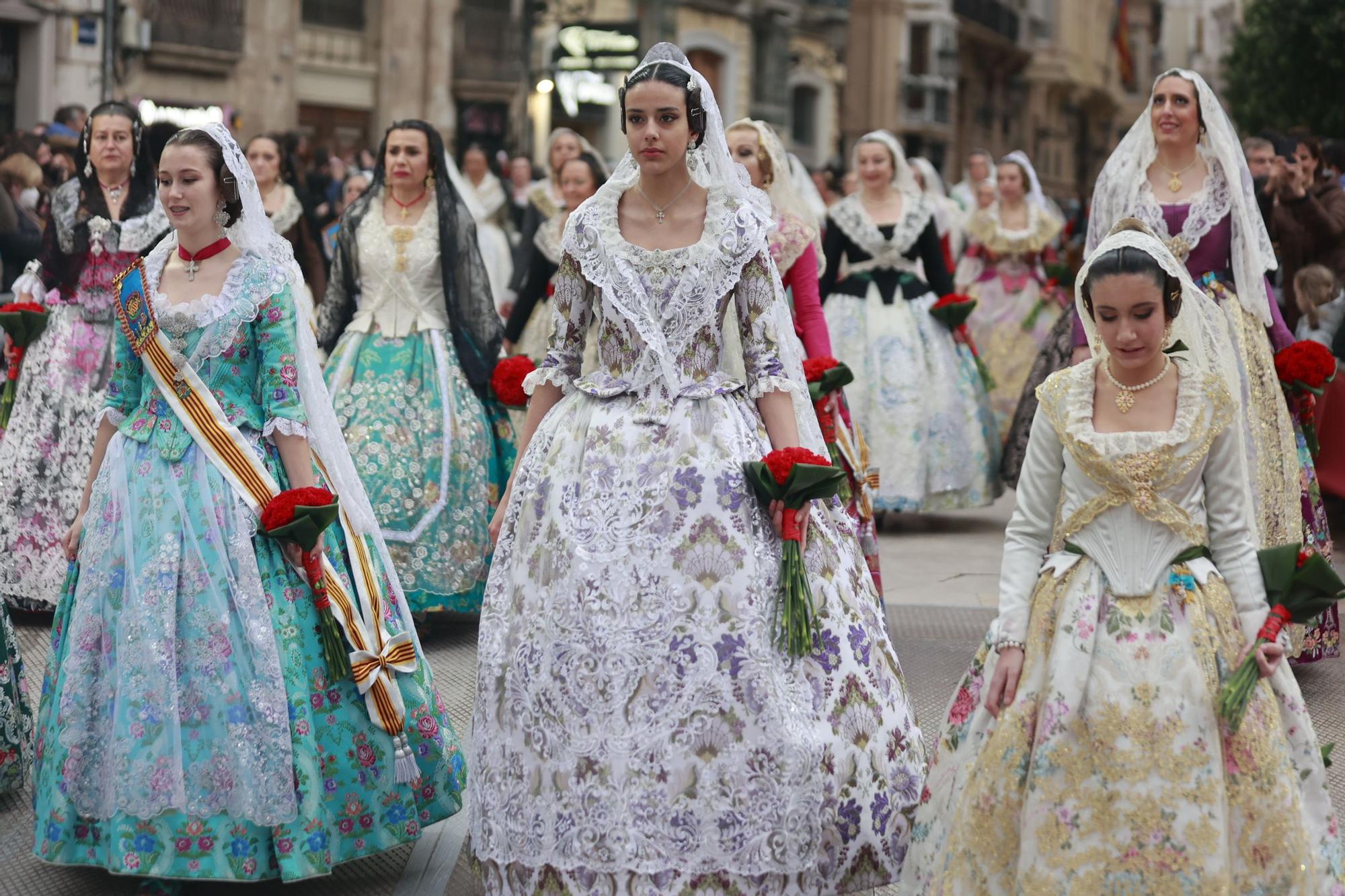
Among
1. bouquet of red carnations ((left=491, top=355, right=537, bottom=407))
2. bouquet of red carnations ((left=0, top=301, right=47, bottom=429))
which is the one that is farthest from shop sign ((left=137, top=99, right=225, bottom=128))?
bouquet of red carnations ((left=491, top=355, right=537, bottom=407))

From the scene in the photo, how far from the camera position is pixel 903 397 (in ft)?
31.6

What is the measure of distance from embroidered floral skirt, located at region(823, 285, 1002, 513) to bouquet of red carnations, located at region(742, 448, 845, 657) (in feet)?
18.4

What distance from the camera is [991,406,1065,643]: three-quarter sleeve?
3.79m

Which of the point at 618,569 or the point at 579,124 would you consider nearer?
the point at 618,569

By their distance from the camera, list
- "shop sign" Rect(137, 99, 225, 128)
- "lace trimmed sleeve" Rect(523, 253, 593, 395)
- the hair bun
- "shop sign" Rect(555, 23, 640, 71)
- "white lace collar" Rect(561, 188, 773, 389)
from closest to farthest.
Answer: the hair bun → "white lace collar" Rect(561, 188, 773, 389) → "lace trimmed sleeve" Rect(523, 253, 593, 395) → "shop sign" Rect(137, 99, 225, 128) → "shop sign" Rect(555, 23, 640, 71)

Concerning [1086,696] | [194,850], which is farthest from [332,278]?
[1086,696]

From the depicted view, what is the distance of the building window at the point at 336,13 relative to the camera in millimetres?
25625

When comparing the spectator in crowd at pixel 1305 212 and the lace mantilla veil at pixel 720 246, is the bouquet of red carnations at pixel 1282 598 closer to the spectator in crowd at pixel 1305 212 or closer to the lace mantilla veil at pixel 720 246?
the lace mantilla veil at pixel 720 246

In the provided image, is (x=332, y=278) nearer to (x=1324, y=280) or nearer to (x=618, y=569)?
(x=618, y=569)

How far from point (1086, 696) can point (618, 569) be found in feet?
3.43

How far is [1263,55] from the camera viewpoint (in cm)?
2064

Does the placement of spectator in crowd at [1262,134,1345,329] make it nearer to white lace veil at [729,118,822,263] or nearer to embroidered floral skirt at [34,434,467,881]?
white lace veil at [729,118,822,263]

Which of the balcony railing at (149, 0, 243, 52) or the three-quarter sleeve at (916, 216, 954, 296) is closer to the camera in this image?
the three-quarter sleeve at (916, 216, 954, 296)

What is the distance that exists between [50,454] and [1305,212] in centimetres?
597
